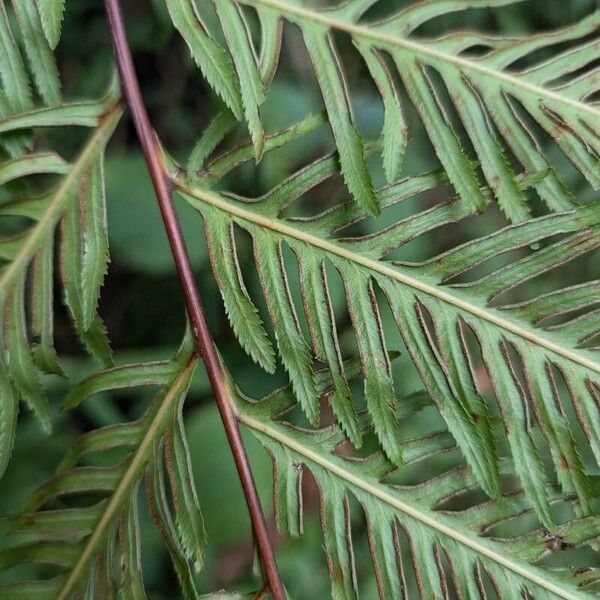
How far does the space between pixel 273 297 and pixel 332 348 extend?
8 centimetres

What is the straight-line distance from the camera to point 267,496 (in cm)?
118

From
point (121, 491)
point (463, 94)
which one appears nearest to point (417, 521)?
point (121, 491)

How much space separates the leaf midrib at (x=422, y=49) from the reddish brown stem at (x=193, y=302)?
0.14m

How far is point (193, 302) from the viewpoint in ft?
2.60

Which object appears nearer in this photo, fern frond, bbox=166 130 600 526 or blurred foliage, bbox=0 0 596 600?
fern frond, bbox=166 130 600 526

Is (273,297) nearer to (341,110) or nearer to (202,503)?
(341,110)

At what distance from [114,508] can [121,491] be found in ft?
0.06

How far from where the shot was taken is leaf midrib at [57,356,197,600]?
785mm

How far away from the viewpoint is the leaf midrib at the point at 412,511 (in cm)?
73

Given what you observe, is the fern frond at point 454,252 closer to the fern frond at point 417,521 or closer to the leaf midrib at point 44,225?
the fern frond at point 417,521

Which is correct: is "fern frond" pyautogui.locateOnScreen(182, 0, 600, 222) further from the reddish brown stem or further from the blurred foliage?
the blurred foliage

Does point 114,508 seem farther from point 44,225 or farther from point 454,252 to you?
point 454,252

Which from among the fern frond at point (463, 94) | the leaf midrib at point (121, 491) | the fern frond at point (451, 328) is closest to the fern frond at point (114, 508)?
the leaf midrib at point (121, 491)

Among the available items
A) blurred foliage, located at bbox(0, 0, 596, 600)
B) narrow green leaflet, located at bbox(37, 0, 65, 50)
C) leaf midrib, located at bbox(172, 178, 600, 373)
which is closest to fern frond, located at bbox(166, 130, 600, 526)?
leaf midrib, located at bbox(172, 178, 600, 373)
